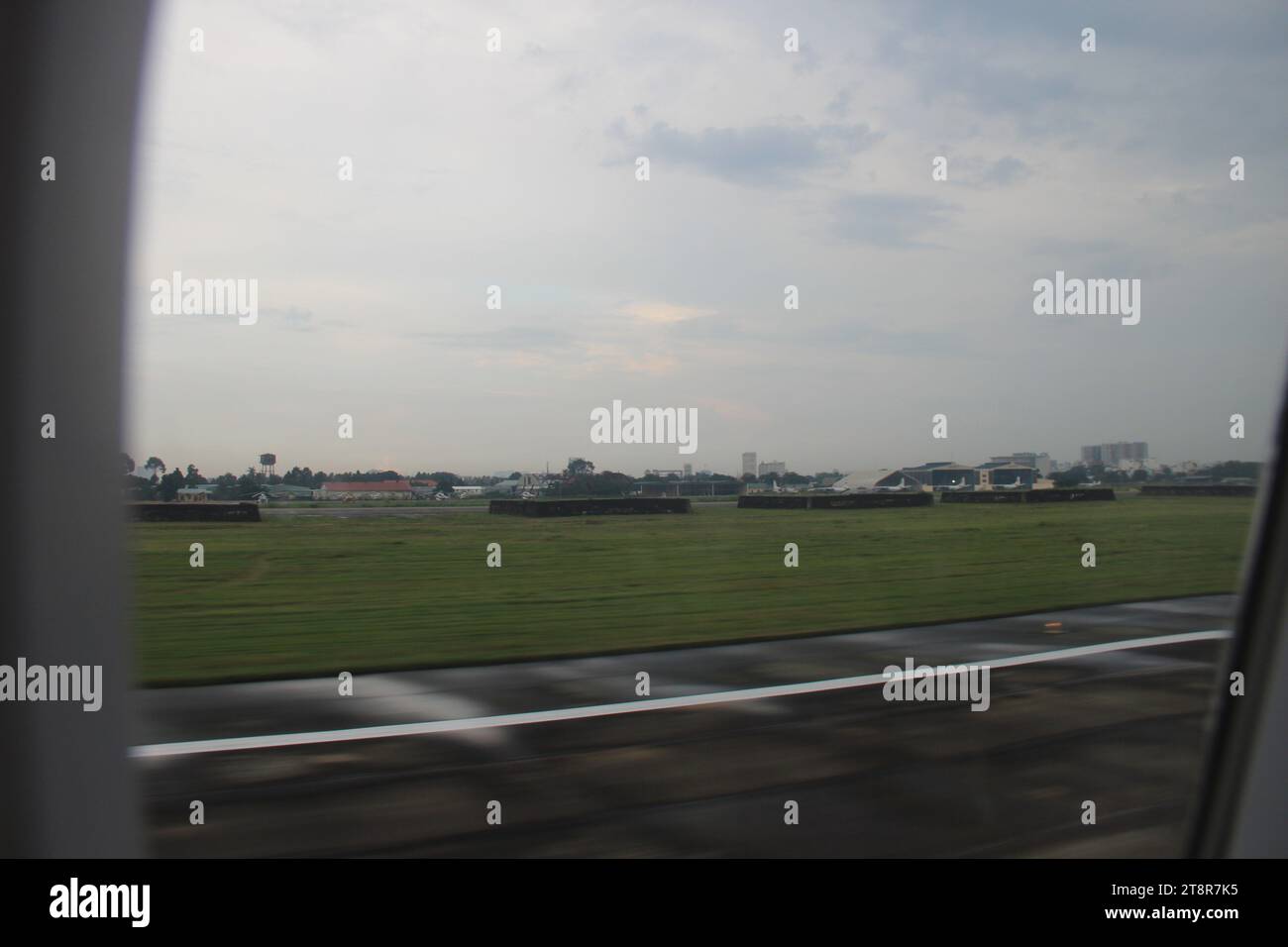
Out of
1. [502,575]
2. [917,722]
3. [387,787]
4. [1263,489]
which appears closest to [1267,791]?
[1263,489]

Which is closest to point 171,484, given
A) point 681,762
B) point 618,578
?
point 681,762

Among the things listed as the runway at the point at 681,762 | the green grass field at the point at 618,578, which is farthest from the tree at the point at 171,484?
the runway at the point at 681,762

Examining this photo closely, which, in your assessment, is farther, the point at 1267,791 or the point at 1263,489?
the point at 1263,489

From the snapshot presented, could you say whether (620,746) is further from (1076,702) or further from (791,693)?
(1076,702)

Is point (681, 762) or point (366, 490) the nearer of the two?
point (681, 762)

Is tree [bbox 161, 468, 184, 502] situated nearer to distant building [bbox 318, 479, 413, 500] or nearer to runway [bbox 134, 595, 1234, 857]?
runway [bbox 134, 595, 1234, 857]

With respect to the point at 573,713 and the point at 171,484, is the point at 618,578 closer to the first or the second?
the point at 573,713

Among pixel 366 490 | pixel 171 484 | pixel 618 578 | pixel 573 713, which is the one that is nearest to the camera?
pixel 171 484
